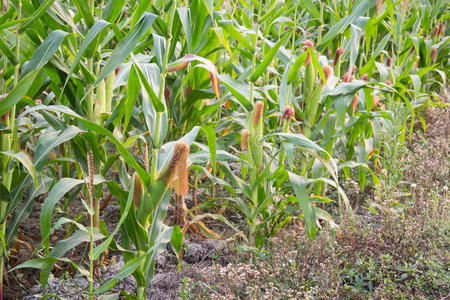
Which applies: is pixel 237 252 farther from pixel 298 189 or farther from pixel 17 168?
pixel 17 168

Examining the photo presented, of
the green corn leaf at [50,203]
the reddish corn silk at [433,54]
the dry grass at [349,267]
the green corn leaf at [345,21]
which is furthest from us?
the reddish corn silk at [433,54]

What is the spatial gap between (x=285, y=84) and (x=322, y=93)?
331 millimetres

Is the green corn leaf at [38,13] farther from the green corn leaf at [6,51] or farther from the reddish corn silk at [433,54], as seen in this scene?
the reddish corn silk at [433,54]

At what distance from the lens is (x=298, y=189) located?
2.30m

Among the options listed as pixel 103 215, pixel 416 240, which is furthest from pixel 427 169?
pixel 103 215

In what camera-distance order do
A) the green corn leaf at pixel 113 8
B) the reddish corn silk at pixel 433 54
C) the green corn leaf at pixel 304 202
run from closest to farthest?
→ the green corn leaf at pixel 113 8
the green corn leaf at pixel 304 202
the reddish corn silk at pixel 433 54

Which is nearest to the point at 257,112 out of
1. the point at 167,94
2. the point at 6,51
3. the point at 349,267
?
the point at 167,94

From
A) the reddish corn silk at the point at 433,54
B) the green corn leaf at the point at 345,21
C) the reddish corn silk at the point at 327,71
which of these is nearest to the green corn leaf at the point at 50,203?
the reddish corn silk at the point at 327,71

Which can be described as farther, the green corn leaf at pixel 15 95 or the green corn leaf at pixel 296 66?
the green corn leaf at pixel 296 66

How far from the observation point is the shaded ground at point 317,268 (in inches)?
84.3

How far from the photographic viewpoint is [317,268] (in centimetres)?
231

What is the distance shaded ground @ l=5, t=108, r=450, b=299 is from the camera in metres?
2.14

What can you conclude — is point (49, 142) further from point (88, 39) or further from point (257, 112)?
point (257, 112)

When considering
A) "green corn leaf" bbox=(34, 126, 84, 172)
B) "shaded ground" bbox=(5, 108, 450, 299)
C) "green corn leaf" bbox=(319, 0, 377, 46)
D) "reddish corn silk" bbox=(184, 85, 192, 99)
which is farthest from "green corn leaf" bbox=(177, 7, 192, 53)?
"shaded ground" bbox=(5, 108, 450, 299)
